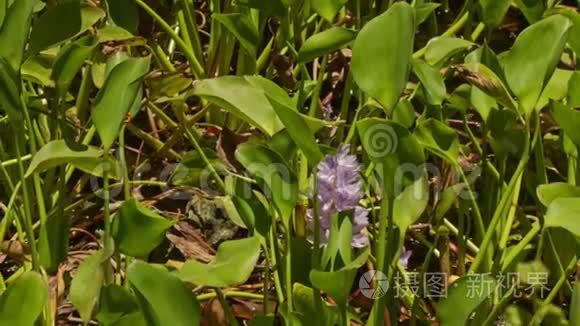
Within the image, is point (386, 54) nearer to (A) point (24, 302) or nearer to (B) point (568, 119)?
(B) point (568, 119)

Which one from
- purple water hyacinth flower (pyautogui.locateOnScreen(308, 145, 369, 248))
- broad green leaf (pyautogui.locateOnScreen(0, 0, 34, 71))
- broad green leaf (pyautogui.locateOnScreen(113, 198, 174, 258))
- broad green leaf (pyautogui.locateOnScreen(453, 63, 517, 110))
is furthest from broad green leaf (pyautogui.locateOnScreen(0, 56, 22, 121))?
broad green leaf (pyautogui.locateOnScreen(453, 63, 517, 110))

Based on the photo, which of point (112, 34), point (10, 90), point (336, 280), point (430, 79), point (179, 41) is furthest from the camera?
point (179, 41)

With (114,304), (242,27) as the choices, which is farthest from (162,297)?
(242,27)

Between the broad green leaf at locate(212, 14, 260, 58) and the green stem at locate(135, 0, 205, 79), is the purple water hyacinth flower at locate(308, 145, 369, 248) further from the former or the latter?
the green stem at locate(135, 0, 205, 79)

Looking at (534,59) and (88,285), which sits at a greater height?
(534,59)

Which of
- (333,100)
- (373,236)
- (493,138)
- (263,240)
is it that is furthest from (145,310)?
(333,100)

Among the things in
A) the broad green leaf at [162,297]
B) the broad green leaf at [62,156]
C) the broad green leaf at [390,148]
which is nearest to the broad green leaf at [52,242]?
the broad green leaf at [62,156]

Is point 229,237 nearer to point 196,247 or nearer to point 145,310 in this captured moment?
point 196,247

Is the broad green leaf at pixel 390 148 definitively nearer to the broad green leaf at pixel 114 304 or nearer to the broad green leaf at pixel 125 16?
the broad green leaf at pixel 114 304
